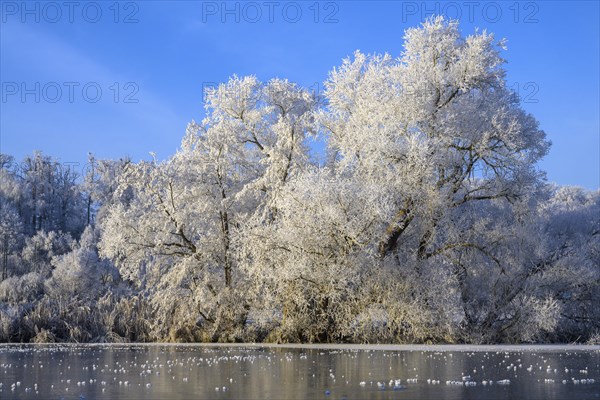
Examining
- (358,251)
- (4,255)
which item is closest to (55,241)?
(4,255)

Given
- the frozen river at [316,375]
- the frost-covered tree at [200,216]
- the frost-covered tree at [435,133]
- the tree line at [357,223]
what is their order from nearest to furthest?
the frozen river at [316,375] < the tree line at [357,223] < the frost-covered tree at [435,133] < the frost-covered tree at [200,216]

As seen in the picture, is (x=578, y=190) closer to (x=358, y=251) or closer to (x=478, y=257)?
(x=478, y=257)

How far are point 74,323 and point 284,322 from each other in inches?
279

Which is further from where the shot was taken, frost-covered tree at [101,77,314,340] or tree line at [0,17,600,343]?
frost-covered tree at [101,77,314,340]

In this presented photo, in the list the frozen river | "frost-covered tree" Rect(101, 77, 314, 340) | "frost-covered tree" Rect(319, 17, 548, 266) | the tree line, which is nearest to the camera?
the frozen river

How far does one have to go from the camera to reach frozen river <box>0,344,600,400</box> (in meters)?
8.14

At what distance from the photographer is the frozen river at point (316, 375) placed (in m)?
8.14

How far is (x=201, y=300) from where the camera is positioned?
2245 centimetres

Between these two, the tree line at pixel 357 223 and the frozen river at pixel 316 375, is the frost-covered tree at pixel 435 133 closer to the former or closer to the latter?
the tree line at pixel 357 223

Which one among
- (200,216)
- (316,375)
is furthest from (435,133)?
(316,375)

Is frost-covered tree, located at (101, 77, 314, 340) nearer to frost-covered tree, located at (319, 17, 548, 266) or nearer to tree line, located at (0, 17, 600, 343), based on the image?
tree line, located at (0, 17, 600, 343)

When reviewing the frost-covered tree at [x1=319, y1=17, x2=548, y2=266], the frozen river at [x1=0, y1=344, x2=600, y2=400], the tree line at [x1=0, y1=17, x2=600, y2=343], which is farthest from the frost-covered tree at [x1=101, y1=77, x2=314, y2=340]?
the frozen river at [x1=0, y1=344, x2=600, y2=400]

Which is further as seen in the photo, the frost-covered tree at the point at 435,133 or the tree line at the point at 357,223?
the frost-covered tree at the point at 435,133

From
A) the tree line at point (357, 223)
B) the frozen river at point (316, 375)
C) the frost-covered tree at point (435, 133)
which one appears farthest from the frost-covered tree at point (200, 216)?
the frozen river at point (316, 375)
